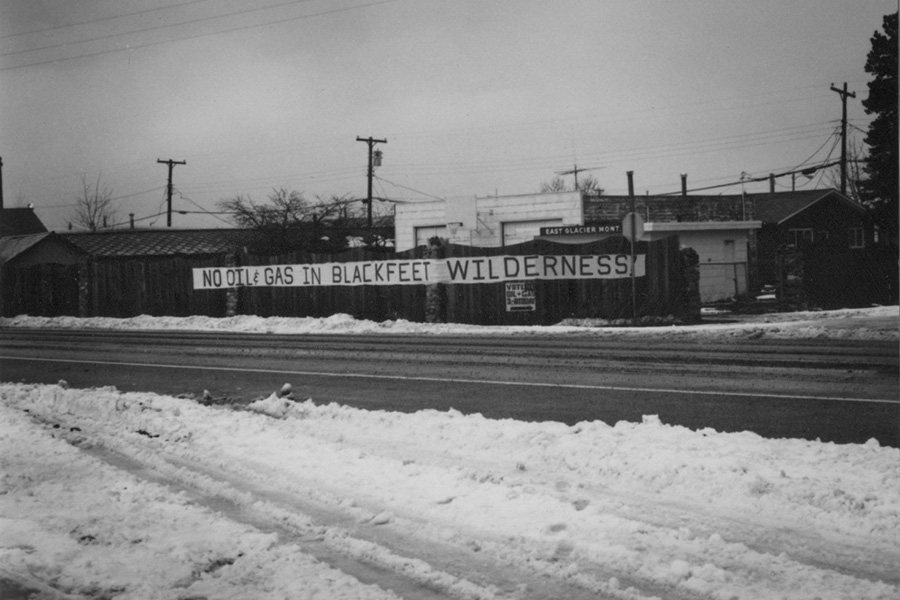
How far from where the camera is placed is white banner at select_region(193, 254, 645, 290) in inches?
870

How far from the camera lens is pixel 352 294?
25.1 m

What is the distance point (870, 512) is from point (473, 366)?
7.96m

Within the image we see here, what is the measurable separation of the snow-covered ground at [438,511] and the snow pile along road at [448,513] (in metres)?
0.02

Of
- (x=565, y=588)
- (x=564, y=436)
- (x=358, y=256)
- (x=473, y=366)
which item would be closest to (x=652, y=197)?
(x=358, y=256)

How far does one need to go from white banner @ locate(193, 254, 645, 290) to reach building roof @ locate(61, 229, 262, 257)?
18695mm

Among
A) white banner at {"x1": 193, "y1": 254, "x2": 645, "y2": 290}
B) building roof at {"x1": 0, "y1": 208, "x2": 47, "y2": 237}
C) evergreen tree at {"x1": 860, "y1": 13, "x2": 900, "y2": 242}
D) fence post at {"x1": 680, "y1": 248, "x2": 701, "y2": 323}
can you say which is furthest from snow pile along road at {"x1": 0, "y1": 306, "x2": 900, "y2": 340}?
building roof at {"x1": 0, "y1": 208, "x2": 47, "y2": 237}

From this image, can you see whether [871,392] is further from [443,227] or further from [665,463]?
[443,227]

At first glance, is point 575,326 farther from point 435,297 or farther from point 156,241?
point 156,241

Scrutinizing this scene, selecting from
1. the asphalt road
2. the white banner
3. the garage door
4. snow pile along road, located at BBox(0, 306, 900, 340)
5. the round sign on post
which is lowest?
the asphalt road

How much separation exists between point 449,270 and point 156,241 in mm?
28768

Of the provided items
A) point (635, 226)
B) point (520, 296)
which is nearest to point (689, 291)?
point (635, 226)

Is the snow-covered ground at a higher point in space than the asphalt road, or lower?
lower

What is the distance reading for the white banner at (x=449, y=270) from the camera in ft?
72.5

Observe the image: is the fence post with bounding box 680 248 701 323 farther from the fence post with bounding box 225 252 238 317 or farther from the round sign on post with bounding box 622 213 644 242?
the fence post with bounding box 225 252 238 317
